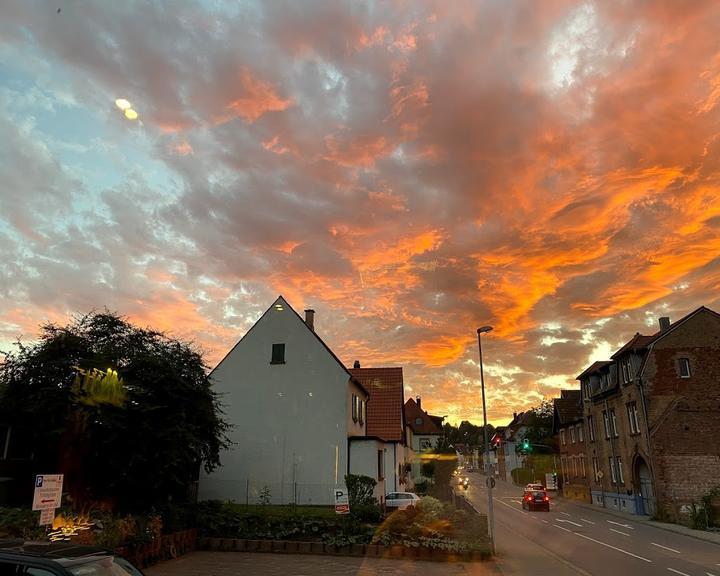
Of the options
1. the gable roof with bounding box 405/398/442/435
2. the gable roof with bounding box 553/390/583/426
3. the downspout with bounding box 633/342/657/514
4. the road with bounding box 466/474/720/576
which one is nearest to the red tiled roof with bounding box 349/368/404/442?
the road with bounding box 466/474/720/576

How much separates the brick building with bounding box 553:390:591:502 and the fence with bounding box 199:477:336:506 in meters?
34.3

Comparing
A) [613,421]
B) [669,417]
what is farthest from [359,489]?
[613,421]

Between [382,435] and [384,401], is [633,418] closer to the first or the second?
[384,401]

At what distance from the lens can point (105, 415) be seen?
56.5 ft

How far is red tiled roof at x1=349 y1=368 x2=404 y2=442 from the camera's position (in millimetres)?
35562

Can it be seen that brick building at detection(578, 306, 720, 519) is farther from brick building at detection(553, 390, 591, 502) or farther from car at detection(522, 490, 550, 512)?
brick building at detection(553, 390, 591, 502)

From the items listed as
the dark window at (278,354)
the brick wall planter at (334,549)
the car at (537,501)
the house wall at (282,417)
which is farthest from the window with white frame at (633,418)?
the brick wall planter at (334,549)

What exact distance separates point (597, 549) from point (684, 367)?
865 inches

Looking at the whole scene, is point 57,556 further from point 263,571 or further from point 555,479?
point 555,479

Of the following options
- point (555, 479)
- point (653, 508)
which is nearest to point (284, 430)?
point (653, 508)

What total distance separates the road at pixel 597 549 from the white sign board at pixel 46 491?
41.4 feet

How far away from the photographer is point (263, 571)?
47.4 ft

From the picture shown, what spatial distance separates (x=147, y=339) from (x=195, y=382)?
2653mm

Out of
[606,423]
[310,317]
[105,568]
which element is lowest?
[105,568]
